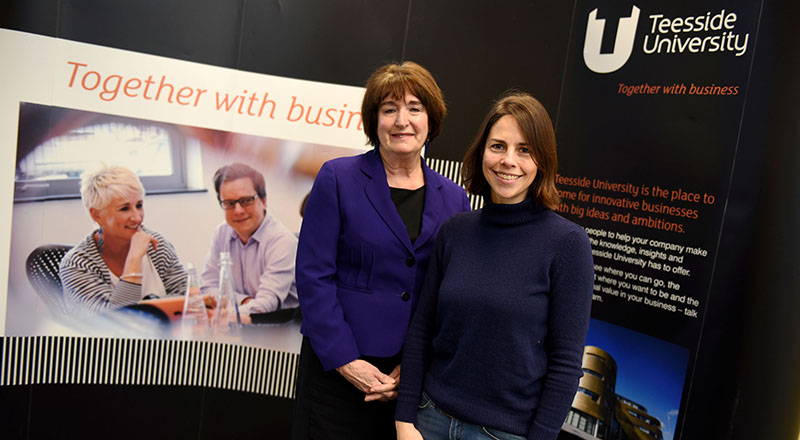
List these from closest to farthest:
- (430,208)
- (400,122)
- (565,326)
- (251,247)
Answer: (565,326) → (400,122) → (430,208) → (251,247)

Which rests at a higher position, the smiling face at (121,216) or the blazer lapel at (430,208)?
the blazer lapel at (430,208)

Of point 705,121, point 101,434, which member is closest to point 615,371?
point 705,121

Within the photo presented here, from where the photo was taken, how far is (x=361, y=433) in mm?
1859

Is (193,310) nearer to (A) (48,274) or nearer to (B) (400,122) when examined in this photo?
(A) (48,274)

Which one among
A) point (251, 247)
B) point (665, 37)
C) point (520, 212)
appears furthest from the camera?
point (251, 247)

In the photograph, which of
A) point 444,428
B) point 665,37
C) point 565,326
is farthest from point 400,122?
point 665,37

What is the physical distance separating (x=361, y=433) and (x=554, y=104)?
1796 mm

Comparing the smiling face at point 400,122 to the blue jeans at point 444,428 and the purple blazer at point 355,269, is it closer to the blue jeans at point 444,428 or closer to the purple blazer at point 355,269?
the purple blazer at point 355,269

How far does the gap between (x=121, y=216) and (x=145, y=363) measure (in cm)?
79

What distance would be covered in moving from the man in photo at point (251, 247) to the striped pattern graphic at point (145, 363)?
0.27m

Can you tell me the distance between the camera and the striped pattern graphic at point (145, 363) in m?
2.79

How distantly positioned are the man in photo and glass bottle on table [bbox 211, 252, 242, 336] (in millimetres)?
21

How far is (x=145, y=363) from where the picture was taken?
2889 millimetres

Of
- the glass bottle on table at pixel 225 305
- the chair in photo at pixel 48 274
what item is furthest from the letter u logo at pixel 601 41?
the chair in photo at pixel 48 274
